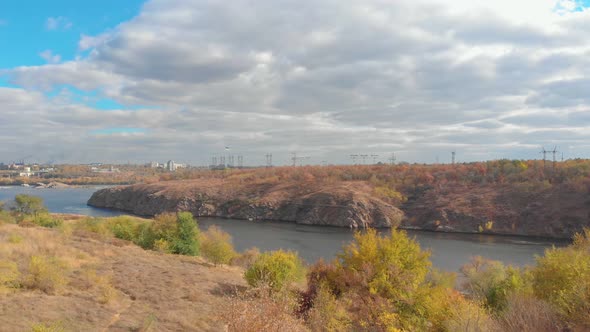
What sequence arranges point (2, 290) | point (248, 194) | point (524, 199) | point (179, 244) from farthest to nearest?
point (248, 194), point (524, 199), point (179, 244), point (2, 290)

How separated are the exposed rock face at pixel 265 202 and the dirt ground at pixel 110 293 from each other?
64.5 m

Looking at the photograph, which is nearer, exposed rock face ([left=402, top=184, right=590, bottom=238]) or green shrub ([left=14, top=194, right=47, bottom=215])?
green shrub ([left=14, top=194, right=47, bottom=215])

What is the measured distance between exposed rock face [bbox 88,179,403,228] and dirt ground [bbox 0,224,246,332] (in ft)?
212

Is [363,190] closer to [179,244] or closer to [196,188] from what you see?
[196,188]

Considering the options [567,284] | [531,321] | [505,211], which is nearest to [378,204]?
[505,211]

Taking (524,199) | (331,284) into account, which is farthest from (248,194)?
(331,284)

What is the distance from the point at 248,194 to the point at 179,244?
76.3 metres

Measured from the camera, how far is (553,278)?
1841 centimetres

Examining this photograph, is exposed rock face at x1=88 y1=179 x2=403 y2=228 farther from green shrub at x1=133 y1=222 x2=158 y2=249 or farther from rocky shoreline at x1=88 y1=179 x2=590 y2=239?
green shrub at x1=133 y1=222 x2=158 y2=249

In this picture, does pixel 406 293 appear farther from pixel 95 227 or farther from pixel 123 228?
pixel 95 227

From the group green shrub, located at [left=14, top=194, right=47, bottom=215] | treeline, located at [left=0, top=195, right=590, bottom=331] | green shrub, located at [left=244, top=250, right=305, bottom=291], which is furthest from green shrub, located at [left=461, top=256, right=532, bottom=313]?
green shrub, located at [left=14, top=194, right=47, bottom=215]

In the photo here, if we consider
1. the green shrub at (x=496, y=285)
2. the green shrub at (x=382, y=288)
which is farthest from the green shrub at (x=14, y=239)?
the green shrub at (x=496, y=285)

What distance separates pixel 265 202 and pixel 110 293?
8420 cm

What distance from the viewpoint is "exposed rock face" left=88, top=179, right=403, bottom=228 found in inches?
3406
